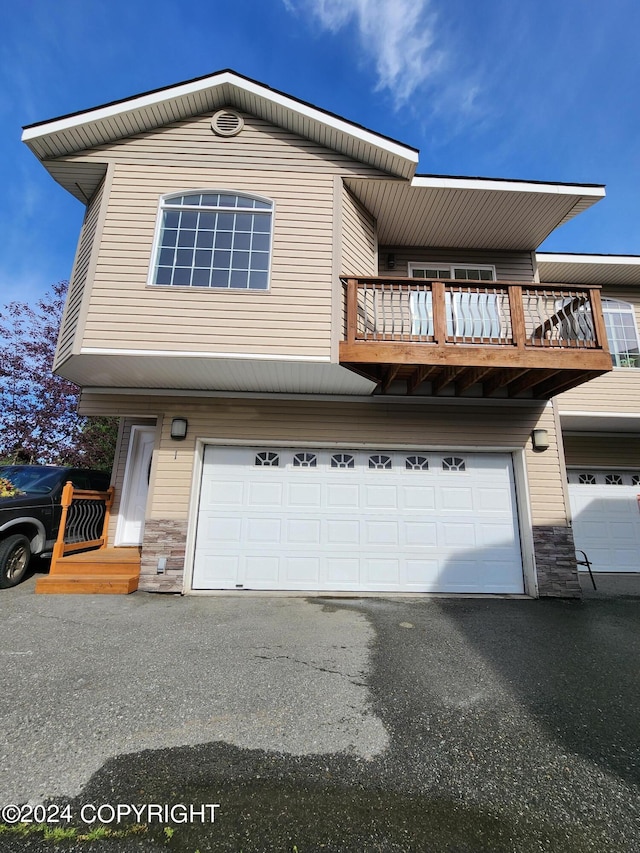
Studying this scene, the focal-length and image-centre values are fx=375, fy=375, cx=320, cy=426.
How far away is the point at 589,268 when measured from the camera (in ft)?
26.0

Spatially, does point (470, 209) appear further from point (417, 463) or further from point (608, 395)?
point (608, 395)

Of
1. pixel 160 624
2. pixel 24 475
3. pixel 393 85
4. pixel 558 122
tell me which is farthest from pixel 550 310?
pixel 24 475

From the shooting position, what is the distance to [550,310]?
7484mm

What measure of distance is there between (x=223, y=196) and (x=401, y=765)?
22.5ft

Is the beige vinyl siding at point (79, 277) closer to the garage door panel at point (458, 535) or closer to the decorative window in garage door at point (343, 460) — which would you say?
the decorative window in garage door at point (343, 460)

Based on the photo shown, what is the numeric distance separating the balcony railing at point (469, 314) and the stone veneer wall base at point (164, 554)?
395 centimetres

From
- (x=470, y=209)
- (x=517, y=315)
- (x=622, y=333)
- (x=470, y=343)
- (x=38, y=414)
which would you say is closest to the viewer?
(x=470, y=343)

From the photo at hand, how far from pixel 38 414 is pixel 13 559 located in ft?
31.0

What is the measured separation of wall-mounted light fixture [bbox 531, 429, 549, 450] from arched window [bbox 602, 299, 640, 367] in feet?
11.0

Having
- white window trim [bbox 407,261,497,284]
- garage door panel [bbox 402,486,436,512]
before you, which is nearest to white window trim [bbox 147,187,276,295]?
white window trim [bbox 407,261,497,284]

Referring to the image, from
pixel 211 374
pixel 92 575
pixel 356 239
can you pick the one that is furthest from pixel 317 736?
pixel 356 239

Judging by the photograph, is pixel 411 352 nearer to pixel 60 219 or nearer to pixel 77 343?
pixel 77 343

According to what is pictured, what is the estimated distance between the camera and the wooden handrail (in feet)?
18.9

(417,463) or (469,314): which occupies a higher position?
(469,314)
